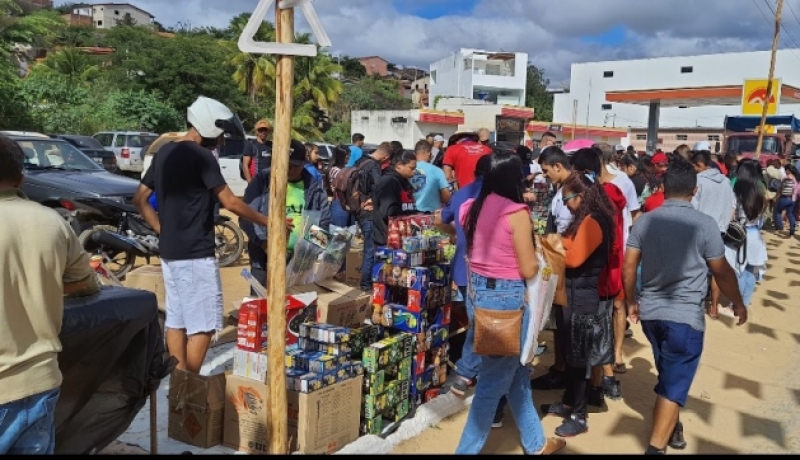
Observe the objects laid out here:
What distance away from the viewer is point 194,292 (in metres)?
4.20

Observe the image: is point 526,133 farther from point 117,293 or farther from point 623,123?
point 117,293

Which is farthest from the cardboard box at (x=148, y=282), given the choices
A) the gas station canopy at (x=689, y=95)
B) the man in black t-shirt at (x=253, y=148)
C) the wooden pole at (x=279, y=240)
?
the gas station canopy at (x=689, y=95)

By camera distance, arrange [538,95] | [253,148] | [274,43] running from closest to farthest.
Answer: [274,43] < [253,148] < [538,95]

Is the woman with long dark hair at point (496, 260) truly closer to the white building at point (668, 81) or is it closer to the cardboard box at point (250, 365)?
the cardboard box at point (250, 365)

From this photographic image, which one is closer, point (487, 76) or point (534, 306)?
point (534, 306)

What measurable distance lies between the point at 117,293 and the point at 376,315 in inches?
82.8

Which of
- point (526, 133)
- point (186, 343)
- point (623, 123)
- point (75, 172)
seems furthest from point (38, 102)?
point (623, 123)

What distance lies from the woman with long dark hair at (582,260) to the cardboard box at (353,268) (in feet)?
12.2

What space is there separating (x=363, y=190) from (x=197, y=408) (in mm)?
4680

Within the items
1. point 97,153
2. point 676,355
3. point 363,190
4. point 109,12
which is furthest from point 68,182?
point 109,12

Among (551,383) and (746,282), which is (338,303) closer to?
(551,383)

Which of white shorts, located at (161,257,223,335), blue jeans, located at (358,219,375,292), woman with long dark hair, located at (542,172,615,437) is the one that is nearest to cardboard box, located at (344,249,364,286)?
blue jeans, located at (358,219,375,292)

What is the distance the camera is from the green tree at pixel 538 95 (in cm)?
7027

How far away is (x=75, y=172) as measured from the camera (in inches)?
386
